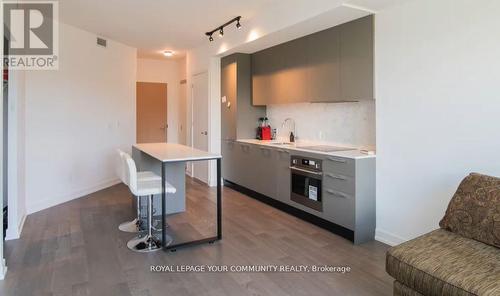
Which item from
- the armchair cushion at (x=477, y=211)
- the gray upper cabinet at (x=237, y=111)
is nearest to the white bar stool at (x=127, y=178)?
the gray upper cabinet at (x=237, y=111)

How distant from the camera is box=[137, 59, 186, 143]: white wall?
26.7 feet

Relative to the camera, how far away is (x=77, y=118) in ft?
17.7

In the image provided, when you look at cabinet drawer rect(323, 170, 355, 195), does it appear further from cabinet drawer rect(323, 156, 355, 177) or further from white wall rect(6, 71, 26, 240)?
white wall rect(6, 71, 26, 240)

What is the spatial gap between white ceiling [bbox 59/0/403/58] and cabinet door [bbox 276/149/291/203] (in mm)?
1814

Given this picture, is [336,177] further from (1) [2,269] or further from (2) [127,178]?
(1) [2,269]

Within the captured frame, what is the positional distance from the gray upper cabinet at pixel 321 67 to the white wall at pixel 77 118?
273cm

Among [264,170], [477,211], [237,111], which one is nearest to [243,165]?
[264,170]

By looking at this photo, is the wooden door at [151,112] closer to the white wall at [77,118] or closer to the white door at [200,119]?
the white wall at [77,118]

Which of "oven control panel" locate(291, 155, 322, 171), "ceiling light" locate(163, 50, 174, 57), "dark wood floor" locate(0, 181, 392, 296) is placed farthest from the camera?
"ceiling light" locate(163, 50, 174, 57)

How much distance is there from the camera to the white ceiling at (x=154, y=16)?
4.12 metres

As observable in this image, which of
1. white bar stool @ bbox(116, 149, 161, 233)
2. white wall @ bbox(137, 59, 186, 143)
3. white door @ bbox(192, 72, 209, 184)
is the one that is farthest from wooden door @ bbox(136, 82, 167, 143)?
white bar stool @ bbox(116, 149, 161, 233)

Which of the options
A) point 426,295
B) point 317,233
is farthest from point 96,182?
point 426,295

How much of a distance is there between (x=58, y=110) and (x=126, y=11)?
1.81 m

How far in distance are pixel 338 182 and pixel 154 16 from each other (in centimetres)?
325
